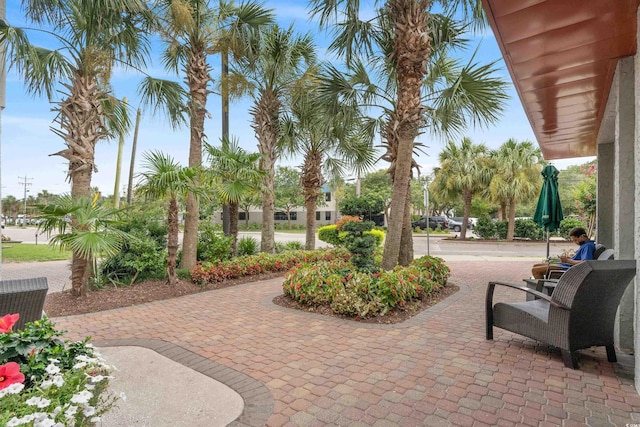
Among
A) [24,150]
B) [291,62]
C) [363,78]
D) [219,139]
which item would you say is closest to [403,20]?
[363,78]

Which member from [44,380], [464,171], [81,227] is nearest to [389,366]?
[44,380]

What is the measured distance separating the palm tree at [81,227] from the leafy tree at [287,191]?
92.3 ft

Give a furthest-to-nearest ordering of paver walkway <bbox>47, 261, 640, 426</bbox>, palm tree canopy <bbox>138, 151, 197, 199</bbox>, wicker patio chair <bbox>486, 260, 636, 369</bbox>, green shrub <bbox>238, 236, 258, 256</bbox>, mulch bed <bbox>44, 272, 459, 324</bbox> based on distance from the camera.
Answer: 1. green shrub <bbox>238, 236, 258, 256</bbox>
2. palm tree canopy <bbox>138, 151, 197, 199</bbox>
3. mulch bed <bbox>44, 272, 459, 324</bbox>
4. wicker patio chair <bbox>486, 260, 636, 369</bbox>
5. paver walkway <bbox>47, 261, 640, 426</bbox>

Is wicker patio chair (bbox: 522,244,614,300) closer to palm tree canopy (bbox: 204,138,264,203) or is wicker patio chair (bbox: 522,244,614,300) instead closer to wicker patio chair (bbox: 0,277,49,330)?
wicker patio chair (bbox: 0,277,49,330)

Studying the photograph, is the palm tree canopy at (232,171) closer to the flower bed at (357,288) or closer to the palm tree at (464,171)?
the flower bed at (357,288)

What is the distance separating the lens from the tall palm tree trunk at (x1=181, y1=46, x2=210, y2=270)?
26.2ft

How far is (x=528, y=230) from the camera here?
21328 mm

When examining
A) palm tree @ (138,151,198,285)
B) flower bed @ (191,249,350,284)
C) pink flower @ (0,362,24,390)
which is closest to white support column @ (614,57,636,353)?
pink flower @ (0,362,24,390)

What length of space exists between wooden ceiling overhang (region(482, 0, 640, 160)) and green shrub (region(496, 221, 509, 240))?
17461 mm

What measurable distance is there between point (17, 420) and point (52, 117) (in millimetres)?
6616

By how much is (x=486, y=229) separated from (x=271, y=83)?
1767cm

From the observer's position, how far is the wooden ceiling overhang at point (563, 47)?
2975mm

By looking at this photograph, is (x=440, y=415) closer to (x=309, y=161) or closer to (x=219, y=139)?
(x=219, y=139)

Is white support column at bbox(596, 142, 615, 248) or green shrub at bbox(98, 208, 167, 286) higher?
white support column at bbox(596, 142, 615, 248)
